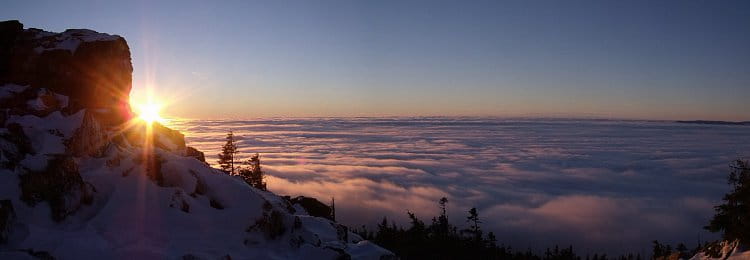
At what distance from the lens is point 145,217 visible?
17312mm

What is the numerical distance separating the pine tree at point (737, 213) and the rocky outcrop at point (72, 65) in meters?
33.4

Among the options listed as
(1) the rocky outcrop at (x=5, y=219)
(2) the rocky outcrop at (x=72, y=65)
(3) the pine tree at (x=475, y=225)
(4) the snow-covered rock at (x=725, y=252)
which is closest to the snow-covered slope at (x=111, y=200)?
(1) the rocky outcrop at (x=5, y=219)

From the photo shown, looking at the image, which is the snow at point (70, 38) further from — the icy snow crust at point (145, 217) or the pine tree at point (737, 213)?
the pine tree at point (737, 213)

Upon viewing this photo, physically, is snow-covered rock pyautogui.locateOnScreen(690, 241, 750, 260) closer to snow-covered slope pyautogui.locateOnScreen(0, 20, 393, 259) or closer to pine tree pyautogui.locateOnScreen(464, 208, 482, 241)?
snow-covered slope pyautogui.locateOnScreen(0, 20, 393, 259)

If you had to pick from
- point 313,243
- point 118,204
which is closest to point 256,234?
point 313,243

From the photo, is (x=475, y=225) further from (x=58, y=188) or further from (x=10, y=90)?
(x=58, y=188)

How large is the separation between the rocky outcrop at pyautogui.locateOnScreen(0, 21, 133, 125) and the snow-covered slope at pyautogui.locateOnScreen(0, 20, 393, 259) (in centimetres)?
20

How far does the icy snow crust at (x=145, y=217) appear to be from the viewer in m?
14.9

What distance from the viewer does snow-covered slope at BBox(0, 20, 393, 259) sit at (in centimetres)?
1504

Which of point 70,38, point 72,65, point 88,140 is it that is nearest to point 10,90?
point 72,65

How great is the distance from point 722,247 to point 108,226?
2969cm

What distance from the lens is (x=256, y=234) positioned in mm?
19844

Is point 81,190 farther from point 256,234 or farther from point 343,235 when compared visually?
point 343,235

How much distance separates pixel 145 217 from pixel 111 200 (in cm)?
167
